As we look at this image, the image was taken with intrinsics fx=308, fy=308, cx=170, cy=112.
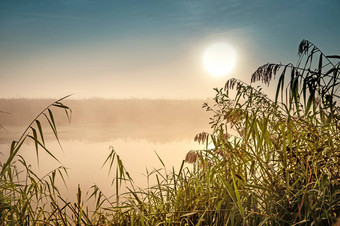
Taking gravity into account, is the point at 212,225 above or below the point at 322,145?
below

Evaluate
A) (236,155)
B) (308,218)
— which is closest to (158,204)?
(236,155)

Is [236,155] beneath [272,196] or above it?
above

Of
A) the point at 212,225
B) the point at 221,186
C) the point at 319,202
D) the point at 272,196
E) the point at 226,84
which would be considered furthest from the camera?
the point at 226,84

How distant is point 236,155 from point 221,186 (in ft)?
0.79

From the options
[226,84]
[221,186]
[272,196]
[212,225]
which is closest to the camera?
[272,196]

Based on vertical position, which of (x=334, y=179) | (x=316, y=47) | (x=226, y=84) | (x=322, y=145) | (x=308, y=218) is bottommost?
(x=308, y=218)

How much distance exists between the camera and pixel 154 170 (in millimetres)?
2398

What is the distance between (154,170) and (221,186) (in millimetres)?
601

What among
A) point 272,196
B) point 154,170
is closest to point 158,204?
point 154,170

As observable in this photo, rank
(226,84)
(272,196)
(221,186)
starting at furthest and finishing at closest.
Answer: (226,84) → (221,186) → (272,196)

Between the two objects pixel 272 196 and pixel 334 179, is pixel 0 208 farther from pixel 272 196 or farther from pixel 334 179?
pixel 334 179

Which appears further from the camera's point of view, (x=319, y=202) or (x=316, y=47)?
(x=316, y=47)

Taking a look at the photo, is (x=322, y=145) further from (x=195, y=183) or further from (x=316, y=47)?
(x=195, y=183)

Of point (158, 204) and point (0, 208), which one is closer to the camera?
point (0, 208)
